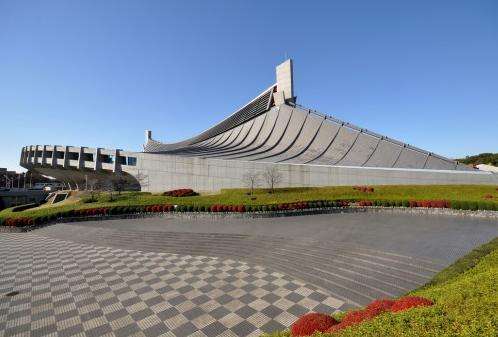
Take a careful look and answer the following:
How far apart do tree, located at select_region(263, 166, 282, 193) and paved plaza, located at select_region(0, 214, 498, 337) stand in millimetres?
10331

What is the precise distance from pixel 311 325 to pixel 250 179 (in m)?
24.1

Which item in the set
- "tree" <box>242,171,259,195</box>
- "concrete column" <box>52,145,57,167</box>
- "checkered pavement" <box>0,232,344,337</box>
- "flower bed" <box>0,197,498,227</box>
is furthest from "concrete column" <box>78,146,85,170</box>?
"checkered pavement" <box>0,232,344,337</box>

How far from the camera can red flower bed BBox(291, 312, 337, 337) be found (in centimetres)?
498

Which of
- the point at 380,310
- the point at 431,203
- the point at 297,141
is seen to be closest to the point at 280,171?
the point at 297,141

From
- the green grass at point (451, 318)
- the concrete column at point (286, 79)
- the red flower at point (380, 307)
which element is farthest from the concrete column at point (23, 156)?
the red flower at point (380, 307)

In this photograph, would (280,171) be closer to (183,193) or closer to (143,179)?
(183,193)

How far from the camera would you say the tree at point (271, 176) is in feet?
93.5

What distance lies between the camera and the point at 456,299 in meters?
4.40

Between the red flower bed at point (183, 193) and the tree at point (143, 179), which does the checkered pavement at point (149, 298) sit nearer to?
the red flower bed at point (183, 193)

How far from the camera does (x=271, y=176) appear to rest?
28297 millimetres

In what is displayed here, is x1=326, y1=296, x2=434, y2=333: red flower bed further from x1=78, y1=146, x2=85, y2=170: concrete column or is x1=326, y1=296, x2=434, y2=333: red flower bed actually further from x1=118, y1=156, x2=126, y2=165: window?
x1=78, y1=146, x2=85, y2=170: concrete column

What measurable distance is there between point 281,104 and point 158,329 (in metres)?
38.5

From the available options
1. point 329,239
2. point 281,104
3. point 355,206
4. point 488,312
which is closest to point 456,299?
point 488,312

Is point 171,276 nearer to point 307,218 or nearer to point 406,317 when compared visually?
point 406,317
